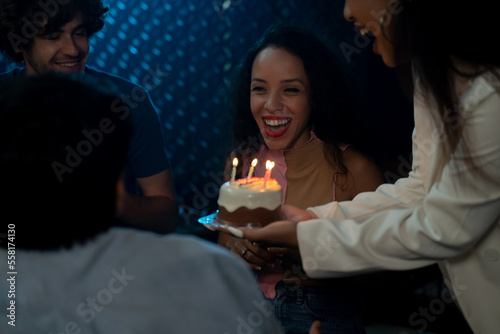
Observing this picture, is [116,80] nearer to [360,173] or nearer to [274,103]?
[274,103]

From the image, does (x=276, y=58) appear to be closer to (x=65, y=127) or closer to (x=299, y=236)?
(x=299, y=236)

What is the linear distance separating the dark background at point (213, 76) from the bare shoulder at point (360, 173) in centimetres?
14

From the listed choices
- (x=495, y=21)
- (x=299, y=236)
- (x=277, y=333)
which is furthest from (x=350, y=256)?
(x=495, y=21)

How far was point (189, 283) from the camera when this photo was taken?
32.3 inches

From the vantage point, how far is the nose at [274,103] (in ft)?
5.46

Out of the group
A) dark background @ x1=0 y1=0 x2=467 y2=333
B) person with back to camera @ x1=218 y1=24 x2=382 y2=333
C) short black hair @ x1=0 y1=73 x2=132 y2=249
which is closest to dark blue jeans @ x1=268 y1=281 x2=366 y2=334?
person with back to camera @ x1=218 y1=24 x2=382 y2=333

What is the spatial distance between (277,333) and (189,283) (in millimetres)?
198

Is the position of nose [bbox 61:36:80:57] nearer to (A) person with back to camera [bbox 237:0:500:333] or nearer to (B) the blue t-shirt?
(B) the blue t-shirt

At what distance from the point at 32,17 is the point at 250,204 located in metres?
1.02

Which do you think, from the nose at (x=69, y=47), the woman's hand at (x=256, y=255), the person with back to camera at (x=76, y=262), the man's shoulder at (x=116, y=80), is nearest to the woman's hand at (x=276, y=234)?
the woman's hand at (x=256, y=255)

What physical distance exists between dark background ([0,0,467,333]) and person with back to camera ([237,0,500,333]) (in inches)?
26.8

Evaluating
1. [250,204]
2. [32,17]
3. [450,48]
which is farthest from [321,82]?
[32,17]

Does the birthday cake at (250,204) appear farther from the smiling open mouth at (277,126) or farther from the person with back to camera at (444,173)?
the smiling open mouth at (277,126)

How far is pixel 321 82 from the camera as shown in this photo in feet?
5.71
